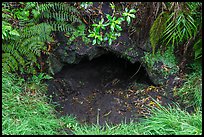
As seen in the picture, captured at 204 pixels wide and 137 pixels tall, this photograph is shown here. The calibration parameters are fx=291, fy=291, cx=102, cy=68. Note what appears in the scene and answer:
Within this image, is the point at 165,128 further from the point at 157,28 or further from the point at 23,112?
the point at 23,112

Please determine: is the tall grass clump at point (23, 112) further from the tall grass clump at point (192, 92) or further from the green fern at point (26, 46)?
the tall grass clump at point (192, 92)

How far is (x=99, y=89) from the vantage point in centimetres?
459

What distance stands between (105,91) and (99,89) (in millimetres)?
120

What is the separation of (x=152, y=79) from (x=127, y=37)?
72 cm

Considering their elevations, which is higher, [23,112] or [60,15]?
[60,15]

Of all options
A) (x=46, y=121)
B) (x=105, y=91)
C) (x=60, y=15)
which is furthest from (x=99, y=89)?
(x=46, y=121)

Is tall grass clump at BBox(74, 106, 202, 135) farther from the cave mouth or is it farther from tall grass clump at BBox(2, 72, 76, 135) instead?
the cave mouth

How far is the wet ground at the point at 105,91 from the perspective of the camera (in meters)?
4.04

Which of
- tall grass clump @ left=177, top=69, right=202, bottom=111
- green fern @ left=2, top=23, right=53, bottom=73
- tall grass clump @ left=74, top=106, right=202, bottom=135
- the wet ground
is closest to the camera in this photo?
tall grass clump @ left=74, top=106, right=202, bottom=135

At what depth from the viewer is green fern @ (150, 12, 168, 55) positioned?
391 centimetres

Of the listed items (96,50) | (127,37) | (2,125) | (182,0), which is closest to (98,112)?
Result: (96,50)

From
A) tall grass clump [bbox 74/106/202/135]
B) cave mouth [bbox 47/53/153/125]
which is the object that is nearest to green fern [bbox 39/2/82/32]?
cave mouth [bbox 47/53/153/125]

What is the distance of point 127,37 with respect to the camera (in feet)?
14.2

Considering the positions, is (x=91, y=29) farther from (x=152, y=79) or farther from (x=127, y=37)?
(x=152, y=79)
